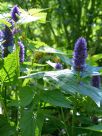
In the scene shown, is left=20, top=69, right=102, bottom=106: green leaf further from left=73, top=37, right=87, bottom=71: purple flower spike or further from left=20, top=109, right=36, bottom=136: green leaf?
left=20, top=109, right=36, bottom=136: green leaf

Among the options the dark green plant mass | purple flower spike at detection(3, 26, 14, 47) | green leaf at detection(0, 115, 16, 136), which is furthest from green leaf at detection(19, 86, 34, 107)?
purple flower spike at detection(3, 26, 14, 47)

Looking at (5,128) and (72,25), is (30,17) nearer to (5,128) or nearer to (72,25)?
(5,128)

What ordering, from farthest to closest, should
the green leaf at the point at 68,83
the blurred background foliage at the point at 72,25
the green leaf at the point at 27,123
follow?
the blurred background foliage at the point at 72,25 → the green leaf at the point at 27,123 → the green leaf at the point at 68,83

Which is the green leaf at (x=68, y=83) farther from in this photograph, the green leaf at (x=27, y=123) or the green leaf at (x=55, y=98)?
the green leaf at (x=27, y=123)

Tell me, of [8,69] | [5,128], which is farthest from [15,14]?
[5,128]

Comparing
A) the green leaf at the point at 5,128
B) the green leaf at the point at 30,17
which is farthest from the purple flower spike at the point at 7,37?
the green leaf at the point at 5,128

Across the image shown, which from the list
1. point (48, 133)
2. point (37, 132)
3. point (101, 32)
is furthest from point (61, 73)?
point (101, 32)
